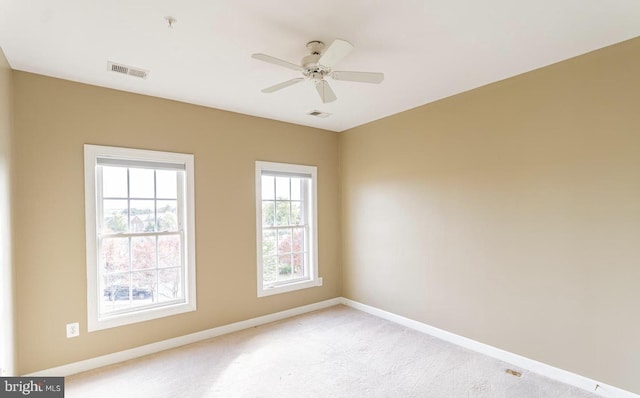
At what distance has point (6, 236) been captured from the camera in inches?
90.0

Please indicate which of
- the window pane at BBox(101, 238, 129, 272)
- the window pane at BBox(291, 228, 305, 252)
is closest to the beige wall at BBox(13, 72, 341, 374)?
the window pane at BBox(101, 238, 129, 272)

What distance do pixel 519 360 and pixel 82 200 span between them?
418 cm

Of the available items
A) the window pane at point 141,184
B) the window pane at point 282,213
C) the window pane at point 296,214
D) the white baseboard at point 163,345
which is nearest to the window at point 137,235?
the window pane at point 141,184

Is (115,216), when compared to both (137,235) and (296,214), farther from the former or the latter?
(296,214)

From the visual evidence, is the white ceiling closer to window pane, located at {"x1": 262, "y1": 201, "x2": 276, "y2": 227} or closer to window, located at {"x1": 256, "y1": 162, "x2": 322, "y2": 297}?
window, located at {"x1": 256, "y1": 162, "x2": 322, "y2": 297}

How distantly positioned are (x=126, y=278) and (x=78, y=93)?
5.85 ft

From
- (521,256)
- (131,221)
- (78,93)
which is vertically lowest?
(521,256)

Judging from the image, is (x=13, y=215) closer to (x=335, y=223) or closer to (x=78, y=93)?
(x=78, y=93)

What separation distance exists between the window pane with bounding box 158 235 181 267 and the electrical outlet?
82 centimetres

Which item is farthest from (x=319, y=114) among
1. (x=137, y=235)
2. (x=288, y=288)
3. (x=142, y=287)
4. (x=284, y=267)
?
(x=142, y=287)

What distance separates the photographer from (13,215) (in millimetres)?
2498

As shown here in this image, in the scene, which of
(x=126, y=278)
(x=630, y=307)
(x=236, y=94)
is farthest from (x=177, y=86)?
(x=630, y=307)

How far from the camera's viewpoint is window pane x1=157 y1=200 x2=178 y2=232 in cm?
332

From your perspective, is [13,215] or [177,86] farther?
[177,86]
